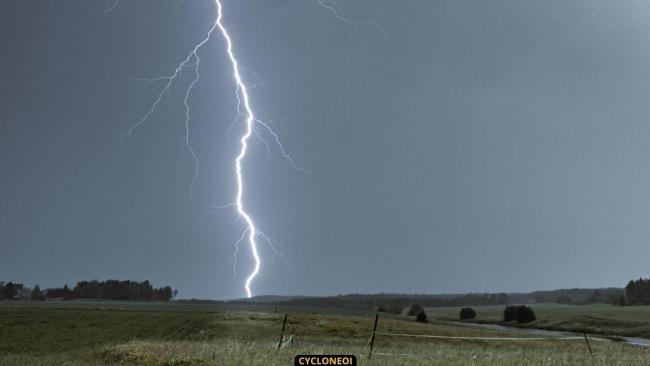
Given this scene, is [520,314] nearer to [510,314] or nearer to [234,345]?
[510,314]

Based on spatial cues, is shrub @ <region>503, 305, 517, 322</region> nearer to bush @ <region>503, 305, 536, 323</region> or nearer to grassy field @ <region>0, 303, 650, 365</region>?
bush @ <region>503, 305, 536, 323</region>

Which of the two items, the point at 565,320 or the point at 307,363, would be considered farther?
the point at 565,320

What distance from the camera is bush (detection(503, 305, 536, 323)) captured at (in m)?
101

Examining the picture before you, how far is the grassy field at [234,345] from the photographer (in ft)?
57.8

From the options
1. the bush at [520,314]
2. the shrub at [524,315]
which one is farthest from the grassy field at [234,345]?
the bush at [520,314]

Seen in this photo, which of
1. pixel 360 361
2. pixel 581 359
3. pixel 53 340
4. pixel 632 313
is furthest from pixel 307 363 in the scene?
pixel 632 313

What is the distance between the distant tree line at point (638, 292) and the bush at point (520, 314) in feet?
100

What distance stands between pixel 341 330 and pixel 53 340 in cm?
2441

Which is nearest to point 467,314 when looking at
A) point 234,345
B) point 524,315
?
point 524,315

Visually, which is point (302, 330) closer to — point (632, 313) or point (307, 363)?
point (307, 363)

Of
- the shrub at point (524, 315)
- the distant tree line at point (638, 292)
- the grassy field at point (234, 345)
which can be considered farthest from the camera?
the distant tree line at point (638, 292)

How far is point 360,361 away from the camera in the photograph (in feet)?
55.9

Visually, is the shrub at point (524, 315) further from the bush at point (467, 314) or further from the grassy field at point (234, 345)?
the grassy field at point (234, 345)

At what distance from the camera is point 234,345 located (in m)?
21.6
